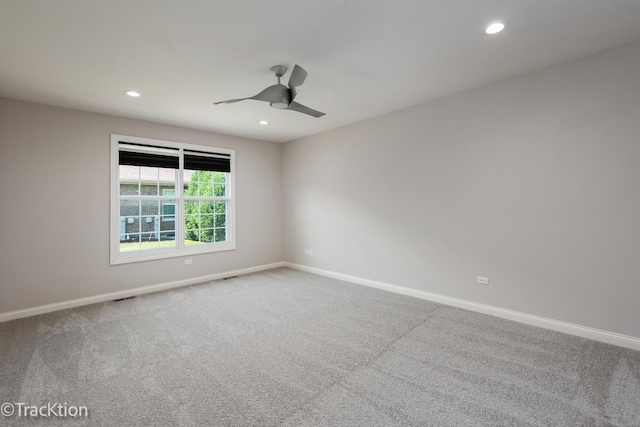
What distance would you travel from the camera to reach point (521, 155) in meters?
3.17

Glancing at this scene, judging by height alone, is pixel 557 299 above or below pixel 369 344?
above

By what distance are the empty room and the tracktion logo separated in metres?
0.01

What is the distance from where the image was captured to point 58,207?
12.5 ft

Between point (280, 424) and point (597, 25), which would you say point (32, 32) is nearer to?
point (280, 424)

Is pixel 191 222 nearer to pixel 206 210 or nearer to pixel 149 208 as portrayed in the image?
pixel 206 210

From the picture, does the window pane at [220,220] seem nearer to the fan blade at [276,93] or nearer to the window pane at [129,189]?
the window pane at [129,189]

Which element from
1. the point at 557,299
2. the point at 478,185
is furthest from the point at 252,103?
the point at 557,299

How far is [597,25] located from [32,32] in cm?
437

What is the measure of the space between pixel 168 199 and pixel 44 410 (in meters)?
3.35

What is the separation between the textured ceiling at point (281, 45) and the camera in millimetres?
2039

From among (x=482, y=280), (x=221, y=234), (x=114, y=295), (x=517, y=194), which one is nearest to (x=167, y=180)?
(x=221, y=234)

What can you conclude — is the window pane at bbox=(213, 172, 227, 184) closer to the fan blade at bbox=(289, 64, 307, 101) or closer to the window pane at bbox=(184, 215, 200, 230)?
the window pane at bbox=(184, 215, 200, 230)
